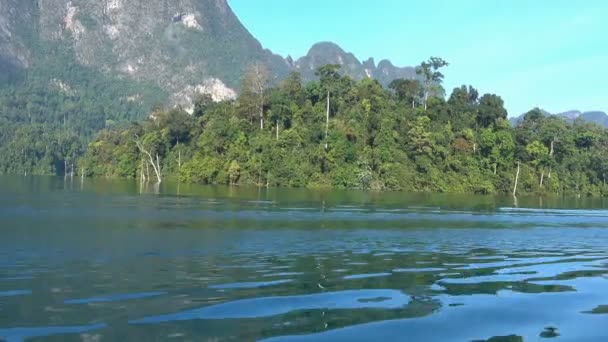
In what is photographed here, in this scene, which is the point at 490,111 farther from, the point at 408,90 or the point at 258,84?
the point at 258,84

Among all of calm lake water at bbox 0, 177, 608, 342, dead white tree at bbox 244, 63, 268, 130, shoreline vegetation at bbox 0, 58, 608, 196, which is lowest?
calm lake water at bbox 0, 177, 608, 342

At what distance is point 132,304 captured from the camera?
10820mm

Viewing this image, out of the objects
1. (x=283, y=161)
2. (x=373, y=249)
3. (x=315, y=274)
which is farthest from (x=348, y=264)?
(x=283, y=161)

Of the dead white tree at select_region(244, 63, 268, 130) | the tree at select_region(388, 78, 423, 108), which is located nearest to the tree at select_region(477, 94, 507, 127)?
the tree at select_region(388, 78, 423, 108)

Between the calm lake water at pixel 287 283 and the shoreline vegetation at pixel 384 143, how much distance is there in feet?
191

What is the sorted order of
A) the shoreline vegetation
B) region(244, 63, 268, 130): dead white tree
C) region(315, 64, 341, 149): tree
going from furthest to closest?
region(244, 63, 268, 130): dead white tree < region(315, 64, 341, 149): tree < the shoreline vegetation

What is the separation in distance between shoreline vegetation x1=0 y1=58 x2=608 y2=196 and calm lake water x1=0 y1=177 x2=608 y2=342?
58.2 m

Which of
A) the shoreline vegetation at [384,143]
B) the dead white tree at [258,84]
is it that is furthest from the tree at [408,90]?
the dead white tree at [258,84]

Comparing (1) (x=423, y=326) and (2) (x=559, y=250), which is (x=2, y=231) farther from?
(2) (x=559, y=250)

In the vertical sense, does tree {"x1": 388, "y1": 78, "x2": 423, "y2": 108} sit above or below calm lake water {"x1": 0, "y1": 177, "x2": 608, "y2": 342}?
above

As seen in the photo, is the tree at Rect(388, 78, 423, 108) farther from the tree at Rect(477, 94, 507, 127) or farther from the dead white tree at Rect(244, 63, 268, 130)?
the dead white tree at Rect(244, 63, 268, 130)

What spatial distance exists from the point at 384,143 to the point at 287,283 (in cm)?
7502

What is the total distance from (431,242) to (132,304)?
48.6ft

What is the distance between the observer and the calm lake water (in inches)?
376
